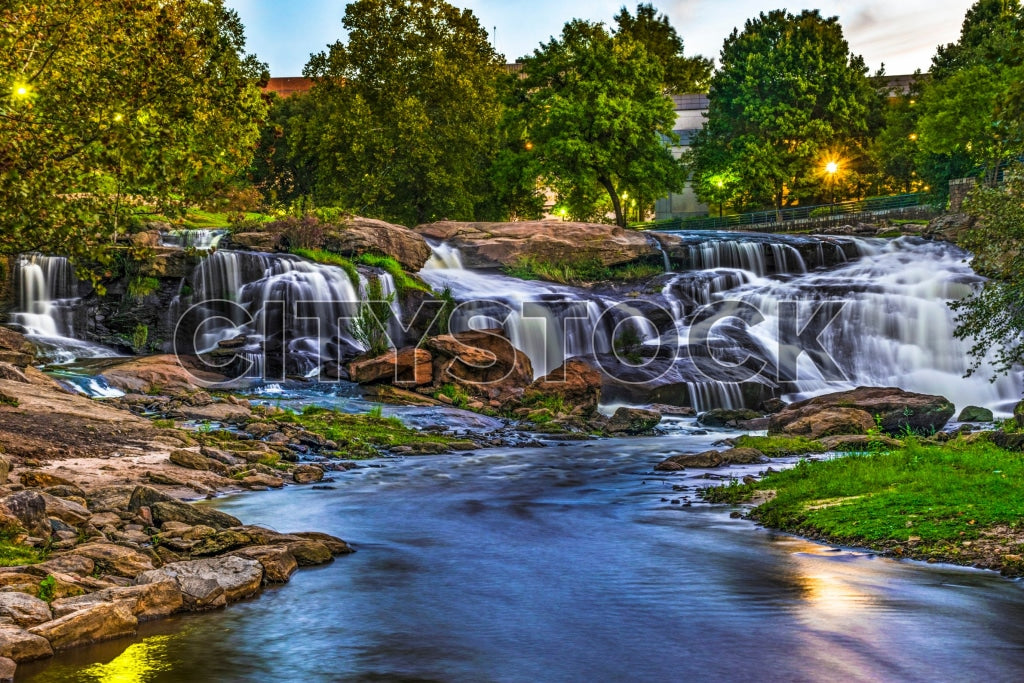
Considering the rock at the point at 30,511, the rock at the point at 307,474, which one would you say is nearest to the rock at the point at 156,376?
the rock at the point at 307,474

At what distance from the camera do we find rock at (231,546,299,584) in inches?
387

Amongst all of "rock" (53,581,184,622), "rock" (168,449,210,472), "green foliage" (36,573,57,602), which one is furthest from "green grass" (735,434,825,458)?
"green foliage" (36,573,57,602)

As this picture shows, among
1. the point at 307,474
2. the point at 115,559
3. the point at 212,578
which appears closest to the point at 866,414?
the point at 307,474

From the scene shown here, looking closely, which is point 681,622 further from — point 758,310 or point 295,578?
point 758,310

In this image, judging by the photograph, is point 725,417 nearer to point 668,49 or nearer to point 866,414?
point 866,414

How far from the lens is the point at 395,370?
27516 mm

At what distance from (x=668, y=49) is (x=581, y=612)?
267 ft

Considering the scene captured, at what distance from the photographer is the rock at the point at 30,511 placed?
9555 mm

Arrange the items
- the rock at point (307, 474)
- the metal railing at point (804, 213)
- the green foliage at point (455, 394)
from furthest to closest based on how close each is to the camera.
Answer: the metal railing at point (804, 213), the green foliage at point (455, 394), the rock at point (307, 474)

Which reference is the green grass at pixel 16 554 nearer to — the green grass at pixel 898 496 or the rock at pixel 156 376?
the green grass at pixel 898 496

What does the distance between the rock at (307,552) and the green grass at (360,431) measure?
8.27 m

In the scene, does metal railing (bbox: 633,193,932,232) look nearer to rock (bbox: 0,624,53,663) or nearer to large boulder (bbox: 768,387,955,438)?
large boulder (bbox: 768,387,955,438)

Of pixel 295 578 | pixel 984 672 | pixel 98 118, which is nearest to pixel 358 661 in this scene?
pixel 295 578

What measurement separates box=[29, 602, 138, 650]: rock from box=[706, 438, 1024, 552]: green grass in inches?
316
